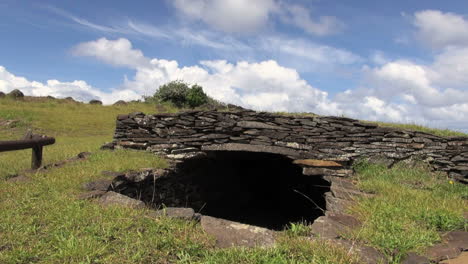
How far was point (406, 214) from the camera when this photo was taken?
14.6 ft

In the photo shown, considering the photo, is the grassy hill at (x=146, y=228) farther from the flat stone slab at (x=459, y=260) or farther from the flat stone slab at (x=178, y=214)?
the flat stone slab at (x=459, y=260)

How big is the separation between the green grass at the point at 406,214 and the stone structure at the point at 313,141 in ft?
2.76

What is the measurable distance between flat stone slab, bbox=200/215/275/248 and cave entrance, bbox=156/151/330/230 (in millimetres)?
3738

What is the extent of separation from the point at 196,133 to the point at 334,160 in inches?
127

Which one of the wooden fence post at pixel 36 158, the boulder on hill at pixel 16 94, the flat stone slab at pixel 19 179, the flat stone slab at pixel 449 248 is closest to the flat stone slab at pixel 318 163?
the flat stone slab at pixel 449 248

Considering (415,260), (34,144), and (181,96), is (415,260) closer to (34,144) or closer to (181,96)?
(34,144)

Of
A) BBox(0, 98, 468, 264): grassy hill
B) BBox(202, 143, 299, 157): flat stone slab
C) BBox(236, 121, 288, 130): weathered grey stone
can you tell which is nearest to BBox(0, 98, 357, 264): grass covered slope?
BBox(0, 98, 468, 264): grassy hill

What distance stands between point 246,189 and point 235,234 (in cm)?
835

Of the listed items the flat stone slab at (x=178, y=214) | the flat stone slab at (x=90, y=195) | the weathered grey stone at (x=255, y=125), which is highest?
the weathered grey stone at (x=255, y=125)

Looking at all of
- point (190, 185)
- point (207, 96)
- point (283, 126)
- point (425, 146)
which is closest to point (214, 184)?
point (190, 185)

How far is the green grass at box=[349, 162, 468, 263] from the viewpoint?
3627mm

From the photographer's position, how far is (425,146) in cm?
777

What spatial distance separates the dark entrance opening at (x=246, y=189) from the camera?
844cm

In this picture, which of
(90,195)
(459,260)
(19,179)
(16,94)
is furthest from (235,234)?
(16,94)
